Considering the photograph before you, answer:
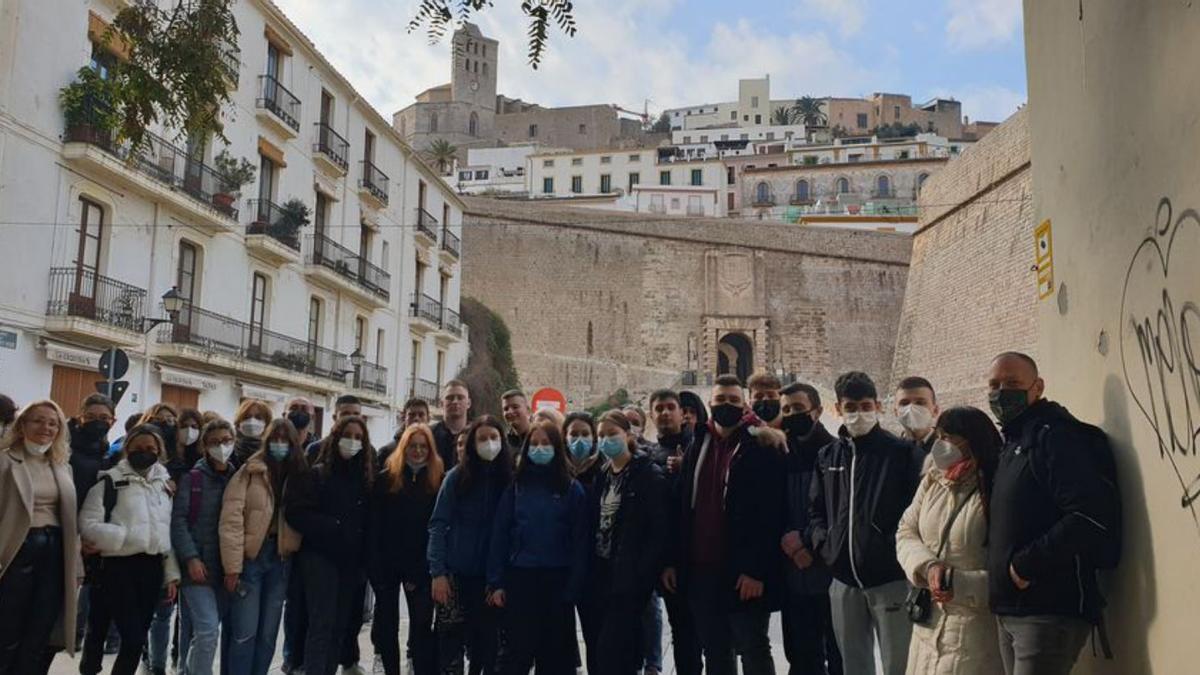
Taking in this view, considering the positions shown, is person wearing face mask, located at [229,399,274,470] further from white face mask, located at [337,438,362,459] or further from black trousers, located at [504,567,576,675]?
black trousers, located at [504,567,576,675]

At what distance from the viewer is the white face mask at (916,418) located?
15.5 ft

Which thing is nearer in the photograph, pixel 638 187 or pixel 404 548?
pixel 404 548

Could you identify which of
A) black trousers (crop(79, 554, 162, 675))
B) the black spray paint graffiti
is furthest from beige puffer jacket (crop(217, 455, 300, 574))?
the black spray paint graffiti

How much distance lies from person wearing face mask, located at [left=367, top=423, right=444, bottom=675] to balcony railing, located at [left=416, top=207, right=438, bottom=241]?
2313cm

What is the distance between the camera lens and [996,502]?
11.3 feet

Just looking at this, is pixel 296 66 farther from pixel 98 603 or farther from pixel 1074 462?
pixel 1074 462

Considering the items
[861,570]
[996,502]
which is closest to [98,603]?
[861,570]

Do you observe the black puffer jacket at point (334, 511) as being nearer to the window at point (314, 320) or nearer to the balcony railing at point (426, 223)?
the window at point (314, 320)

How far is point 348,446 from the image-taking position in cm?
584

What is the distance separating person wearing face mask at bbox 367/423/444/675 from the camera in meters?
5.62

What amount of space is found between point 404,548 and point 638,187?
51.5 m

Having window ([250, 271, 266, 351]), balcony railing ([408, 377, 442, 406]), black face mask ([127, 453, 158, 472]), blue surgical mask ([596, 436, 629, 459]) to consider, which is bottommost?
black face mask ([127, 453, 158, 472])

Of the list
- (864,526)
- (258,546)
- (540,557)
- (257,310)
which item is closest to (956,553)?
(864,526)

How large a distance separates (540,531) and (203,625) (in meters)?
1.96
